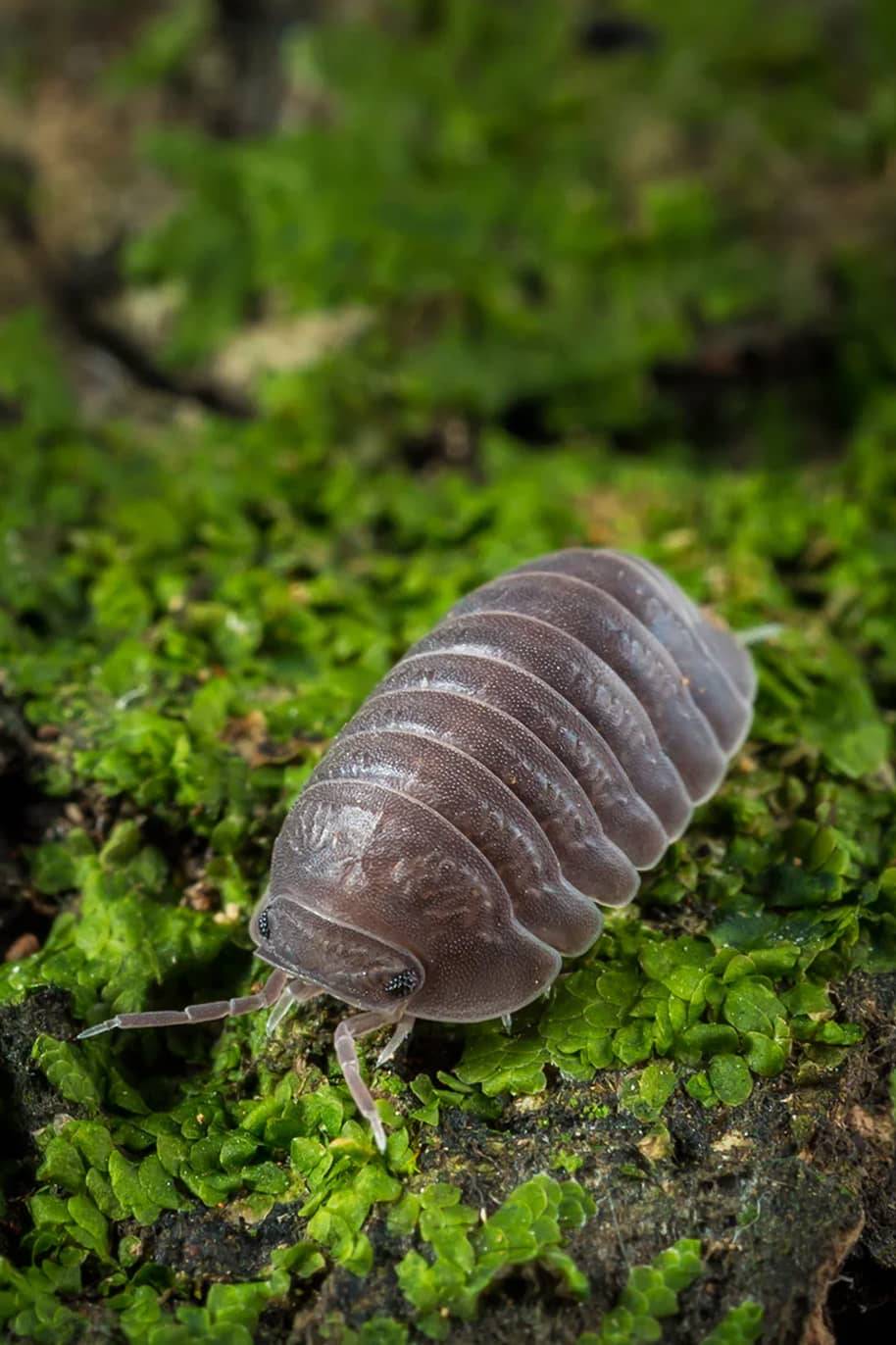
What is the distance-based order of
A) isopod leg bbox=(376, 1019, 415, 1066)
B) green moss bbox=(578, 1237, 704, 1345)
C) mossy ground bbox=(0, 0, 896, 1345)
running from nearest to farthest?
green moss bbox=(578, 1237, 704, 1345) < mossy ground bbox=(0, 0, 896, 1345) < isopod leg bbox=(376, 1019, 415, 1066)

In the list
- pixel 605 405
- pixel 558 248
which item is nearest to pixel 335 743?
pixel 605 405

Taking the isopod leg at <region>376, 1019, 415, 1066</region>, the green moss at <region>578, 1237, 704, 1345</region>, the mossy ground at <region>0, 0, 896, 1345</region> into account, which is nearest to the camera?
the green moss at <region>578, 1237, 704, 1345</region>

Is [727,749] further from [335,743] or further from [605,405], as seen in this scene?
[605,405]

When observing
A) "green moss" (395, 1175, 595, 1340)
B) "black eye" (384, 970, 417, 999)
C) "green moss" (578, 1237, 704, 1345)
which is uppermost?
"black eye" (384, 970, 417, 999)

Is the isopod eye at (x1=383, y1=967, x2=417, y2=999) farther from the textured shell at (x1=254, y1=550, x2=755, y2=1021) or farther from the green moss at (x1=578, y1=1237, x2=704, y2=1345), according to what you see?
the green moss at (x1=578, y1=1237, x2=704, y2=1345)

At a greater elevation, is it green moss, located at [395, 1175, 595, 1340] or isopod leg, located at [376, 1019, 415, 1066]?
isopod leg, located at [376, 1019, 415, 1066]

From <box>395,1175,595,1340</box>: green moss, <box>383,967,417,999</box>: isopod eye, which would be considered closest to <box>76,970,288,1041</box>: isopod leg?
<box>383,967,417,999</box>: isopod eye

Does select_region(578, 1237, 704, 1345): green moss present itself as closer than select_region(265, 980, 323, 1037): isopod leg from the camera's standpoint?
Yes
